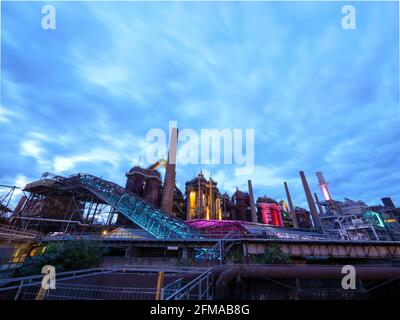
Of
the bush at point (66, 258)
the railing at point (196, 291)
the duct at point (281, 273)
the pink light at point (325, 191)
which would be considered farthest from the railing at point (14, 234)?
the pink light at point (325, 191)

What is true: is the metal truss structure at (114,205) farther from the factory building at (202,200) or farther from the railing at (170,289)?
the factory building at (202,200)

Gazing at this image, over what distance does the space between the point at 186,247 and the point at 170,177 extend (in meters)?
20.9

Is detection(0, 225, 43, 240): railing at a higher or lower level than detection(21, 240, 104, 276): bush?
→ higher

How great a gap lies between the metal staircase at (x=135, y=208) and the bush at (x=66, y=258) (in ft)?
23.8

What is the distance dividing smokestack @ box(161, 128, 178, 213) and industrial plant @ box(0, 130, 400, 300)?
22 centimetres

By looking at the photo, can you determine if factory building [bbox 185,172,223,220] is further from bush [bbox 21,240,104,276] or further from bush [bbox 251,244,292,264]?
bush [bbox 251,244,292,264]

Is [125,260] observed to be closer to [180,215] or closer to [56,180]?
[56,180]

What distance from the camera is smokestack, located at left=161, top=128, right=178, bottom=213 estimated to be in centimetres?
3562

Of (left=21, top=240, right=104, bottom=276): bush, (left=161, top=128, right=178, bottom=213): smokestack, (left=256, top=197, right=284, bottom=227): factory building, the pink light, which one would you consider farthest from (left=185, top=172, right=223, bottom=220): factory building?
the pink light

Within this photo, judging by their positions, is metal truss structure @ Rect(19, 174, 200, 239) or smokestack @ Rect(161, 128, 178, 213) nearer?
metal truss structure @ Rect(19, 174, 200, 239)

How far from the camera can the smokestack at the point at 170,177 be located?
35.6 metres
